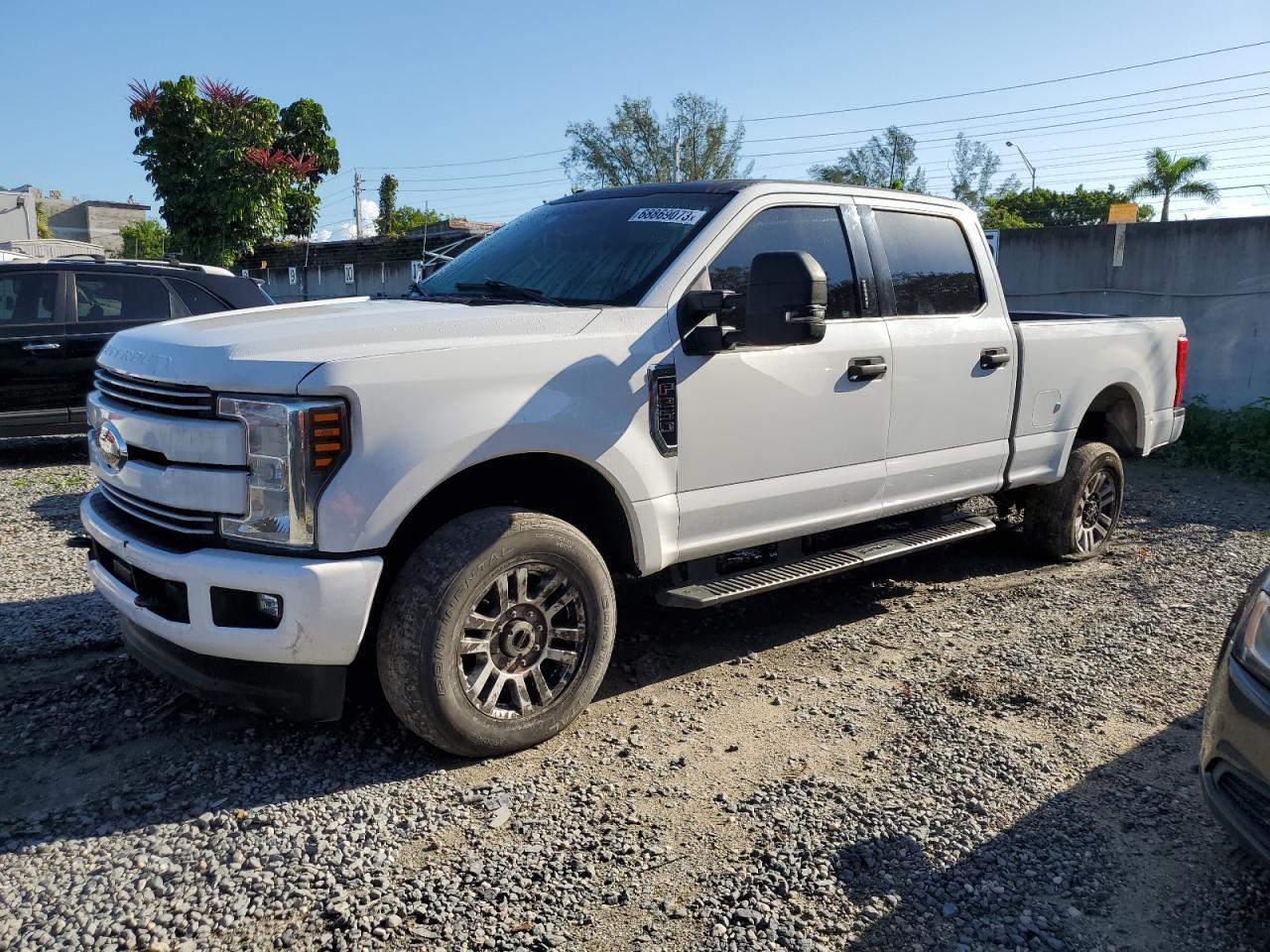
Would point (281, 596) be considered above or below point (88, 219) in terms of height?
below

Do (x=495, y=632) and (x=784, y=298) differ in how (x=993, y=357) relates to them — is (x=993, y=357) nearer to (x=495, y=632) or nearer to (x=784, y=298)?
(x=784, y=298)

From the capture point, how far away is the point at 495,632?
3432mm

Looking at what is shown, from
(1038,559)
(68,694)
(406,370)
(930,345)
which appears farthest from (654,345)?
(1038,559)

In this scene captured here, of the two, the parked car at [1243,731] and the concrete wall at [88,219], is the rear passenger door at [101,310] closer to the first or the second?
the parked car at [1243,731]

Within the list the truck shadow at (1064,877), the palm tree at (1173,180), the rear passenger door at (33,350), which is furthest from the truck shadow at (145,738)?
the palm tree at (1173,180)

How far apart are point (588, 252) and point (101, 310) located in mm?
6554

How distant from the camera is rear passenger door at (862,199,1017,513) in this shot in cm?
473

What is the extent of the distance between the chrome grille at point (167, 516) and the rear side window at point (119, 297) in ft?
19.8

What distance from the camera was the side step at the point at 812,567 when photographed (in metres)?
3.94

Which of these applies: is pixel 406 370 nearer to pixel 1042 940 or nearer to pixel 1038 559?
pixel 1042 940

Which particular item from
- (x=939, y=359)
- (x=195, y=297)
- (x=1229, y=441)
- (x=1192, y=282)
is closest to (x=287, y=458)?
(x=939, y=359)

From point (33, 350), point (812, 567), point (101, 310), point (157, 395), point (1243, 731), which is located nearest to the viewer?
point (1243, 731)

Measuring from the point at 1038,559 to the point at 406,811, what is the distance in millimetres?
4539

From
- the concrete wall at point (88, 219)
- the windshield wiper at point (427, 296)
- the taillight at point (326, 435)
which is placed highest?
the concrete wall at point (88, 219)
